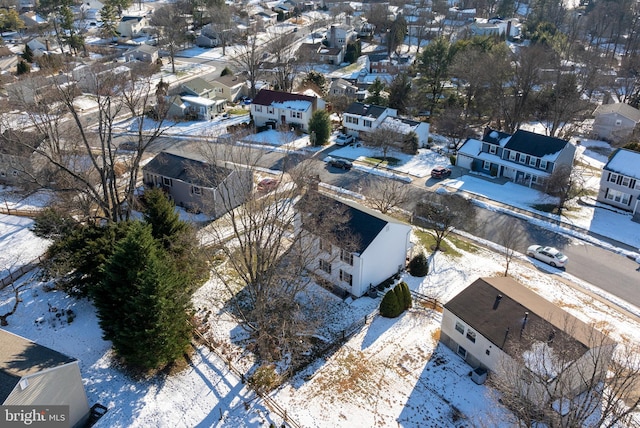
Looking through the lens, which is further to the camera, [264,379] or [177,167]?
[177,167]

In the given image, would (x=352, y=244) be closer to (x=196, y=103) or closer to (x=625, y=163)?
(x=625, y=163)

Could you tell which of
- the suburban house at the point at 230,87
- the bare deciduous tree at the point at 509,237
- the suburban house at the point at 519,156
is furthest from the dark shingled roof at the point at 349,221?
the suburban house at the point at 230,87

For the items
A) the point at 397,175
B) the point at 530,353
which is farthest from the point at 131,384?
the point at 397,175

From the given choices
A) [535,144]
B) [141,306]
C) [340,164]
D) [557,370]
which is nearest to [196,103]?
[340,164]

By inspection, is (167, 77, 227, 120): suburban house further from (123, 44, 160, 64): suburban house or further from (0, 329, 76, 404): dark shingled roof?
(0, 329, 76, 404): dark shingled roof

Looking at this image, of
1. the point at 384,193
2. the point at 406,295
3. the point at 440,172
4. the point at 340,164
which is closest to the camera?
the point at 406,295

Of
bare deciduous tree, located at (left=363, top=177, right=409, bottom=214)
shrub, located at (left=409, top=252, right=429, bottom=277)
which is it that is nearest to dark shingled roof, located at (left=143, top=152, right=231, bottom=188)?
bare deciduous tree, located at (left=363, top=177, right=409, bottom=214)
